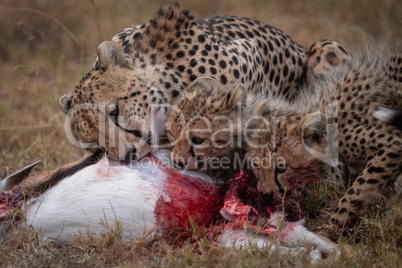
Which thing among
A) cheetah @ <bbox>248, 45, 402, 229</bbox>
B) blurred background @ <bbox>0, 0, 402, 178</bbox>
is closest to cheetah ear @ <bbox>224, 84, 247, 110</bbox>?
cheetah @ <bbox>248, 45, 402, 229</bbox>

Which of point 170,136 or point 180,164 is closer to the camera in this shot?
point 180,164

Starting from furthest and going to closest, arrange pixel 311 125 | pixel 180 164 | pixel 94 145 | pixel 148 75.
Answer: pixel 148 75
pixel 94 145
pixel 180 164
pixel 311 125

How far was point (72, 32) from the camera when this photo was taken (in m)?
7.61

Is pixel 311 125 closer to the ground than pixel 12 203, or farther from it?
farther from it

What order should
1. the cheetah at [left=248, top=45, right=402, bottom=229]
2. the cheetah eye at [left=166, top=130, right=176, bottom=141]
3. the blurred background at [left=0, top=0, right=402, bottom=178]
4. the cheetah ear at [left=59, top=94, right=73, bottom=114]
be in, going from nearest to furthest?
the cheetah at [left=248, top=45, right=402, bottom=229], the cheetah eye at [left=166, top=130, right=176, bottom=141], the cheetah ear at [left=59, top=94, right=73, bottom=114], the blurred background at [left=0, top=0, right=402, bottom=178]

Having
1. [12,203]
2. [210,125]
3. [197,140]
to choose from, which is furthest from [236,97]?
[12,203]

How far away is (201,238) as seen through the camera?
3086mm

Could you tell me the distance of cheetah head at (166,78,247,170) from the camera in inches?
131

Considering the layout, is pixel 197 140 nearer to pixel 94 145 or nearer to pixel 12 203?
pixel 94 145

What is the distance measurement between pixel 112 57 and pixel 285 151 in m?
1.35

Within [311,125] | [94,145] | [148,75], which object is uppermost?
[148,75]

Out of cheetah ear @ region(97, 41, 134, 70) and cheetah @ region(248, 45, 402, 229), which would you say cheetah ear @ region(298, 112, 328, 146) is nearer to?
cheetah @ region(248, 45, 402, 229)

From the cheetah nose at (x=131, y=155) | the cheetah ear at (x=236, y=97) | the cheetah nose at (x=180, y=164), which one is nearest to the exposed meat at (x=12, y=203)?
the cheetah nose at (x=131, y=155)

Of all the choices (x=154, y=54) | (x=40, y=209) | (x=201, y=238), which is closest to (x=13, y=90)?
(x=154, y=54)
